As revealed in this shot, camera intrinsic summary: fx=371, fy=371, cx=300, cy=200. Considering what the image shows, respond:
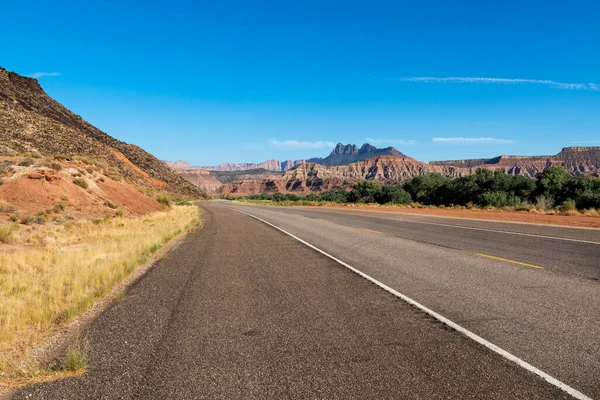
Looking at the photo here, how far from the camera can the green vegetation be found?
105 feet

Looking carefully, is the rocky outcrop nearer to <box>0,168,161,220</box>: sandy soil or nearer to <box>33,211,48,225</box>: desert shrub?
<box>0,168,161,220</box>: sandy soil

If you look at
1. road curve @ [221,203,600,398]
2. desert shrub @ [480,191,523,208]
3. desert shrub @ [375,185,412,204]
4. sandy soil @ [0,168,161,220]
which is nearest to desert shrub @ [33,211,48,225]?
sandy soil @ [0,168,161,220]

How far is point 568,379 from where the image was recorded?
351 cm

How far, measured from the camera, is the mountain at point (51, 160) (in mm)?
22000

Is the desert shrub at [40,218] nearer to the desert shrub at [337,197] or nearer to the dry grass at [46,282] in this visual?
the dry grass at [46,282]

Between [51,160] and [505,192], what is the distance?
148 ft

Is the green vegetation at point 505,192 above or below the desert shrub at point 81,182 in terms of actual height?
below

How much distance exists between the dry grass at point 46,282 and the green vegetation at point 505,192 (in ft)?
93.2

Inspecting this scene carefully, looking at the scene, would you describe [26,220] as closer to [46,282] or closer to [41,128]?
[46,282]

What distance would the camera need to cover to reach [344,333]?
15.7ft

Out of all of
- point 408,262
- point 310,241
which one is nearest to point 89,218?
point 310,241

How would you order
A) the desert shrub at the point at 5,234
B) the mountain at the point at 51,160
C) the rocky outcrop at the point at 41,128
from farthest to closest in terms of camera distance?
the rocky outcrop at the point at 41,128 < the mountain at the point at 51,160 < the desert shrub at the point at 5,234

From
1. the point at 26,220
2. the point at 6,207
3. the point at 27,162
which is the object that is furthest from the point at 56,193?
the point at 26,220

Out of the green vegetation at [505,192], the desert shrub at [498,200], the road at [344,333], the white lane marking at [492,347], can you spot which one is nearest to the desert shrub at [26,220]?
the road at [344,333]
